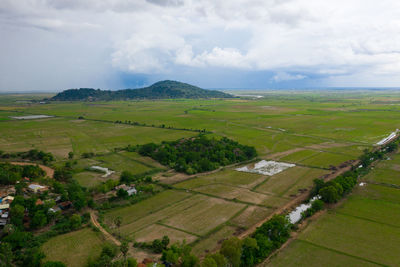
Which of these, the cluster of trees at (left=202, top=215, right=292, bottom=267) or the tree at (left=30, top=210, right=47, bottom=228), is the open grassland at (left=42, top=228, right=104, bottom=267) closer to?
the tree at (left=30, top=210, right=47, bottom=228)

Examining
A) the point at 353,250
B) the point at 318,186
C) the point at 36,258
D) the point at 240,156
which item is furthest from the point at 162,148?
the point at 353,250

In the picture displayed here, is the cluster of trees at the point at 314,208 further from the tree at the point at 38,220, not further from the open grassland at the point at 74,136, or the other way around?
the open grassland at the point at 74,136

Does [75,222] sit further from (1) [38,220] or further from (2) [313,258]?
(2) [313,258]

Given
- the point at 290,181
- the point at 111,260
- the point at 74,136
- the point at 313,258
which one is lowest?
the point at 313,258

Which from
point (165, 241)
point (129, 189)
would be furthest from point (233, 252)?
point (129, 189)

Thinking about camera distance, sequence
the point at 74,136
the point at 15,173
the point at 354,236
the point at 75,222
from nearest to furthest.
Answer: the point at 354,236
the point at 75,222
the point at 15,173
the point at 74,136

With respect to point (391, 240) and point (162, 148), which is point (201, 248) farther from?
point (162, 148)
